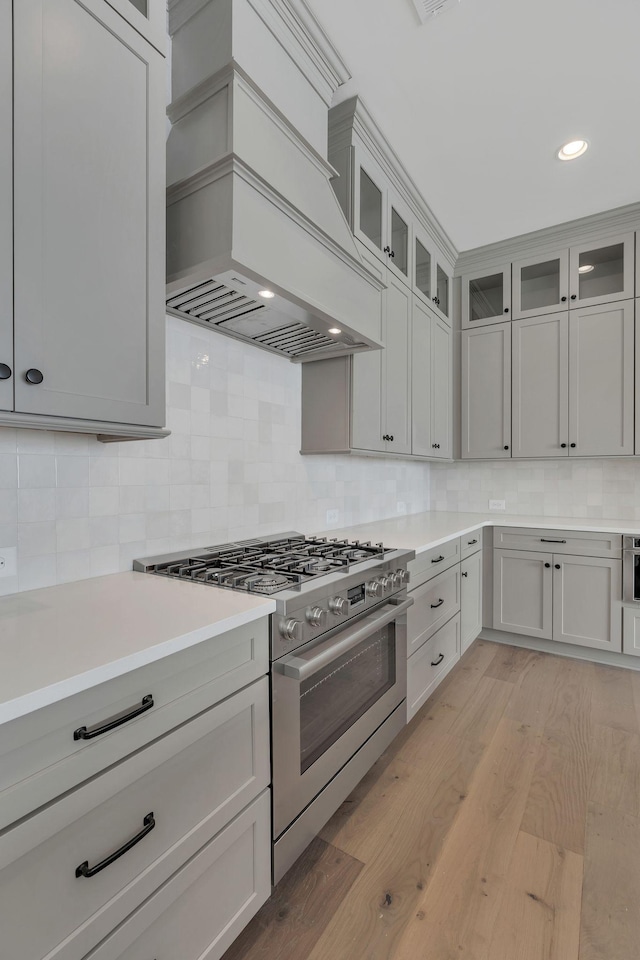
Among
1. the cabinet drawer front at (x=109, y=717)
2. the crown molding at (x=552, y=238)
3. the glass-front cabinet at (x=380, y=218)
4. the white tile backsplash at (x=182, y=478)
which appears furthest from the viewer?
the crown molding at (x=552, y=238)

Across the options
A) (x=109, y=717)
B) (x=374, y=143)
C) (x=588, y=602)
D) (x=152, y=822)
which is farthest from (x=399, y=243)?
(x=152, y=822)

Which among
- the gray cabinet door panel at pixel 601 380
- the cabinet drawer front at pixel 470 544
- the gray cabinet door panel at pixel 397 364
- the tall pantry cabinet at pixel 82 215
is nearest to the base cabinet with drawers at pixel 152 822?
the tall pantry cabinet at pixel 82 215

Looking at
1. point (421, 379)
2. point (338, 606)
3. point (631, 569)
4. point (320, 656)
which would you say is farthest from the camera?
point (421, 379)

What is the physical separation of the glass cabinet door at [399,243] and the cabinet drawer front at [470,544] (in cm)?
168

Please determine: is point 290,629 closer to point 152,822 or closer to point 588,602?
point 152,822

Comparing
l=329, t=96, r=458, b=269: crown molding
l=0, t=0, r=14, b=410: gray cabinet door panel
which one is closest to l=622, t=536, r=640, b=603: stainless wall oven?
l=329, t=96, r=458, b=269: crown molding

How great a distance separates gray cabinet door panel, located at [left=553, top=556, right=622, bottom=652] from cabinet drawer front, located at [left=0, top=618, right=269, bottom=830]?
Answer: 8.78ft

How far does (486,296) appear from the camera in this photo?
3.59 meters

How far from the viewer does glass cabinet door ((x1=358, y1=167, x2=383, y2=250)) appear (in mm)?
2283

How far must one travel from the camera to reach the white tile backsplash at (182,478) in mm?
1319

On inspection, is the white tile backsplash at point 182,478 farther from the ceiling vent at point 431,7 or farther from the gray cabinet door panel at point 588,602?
the gray cabinet door panel at point 588,602

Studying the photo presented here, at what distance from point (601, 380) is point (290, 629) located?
2984 mm

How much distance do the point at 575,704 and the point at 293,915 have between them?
6.27ft

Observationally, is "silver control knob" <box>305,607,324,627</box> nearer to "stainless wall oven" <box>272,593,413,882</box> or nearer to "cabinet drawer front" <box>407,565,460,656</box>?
"stainless wall oven" <box>272,593,413,882</box>
